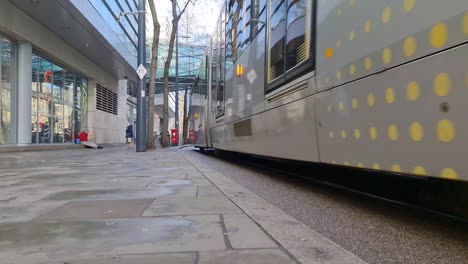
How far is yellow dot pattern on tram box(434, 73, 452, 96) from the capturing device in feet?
9.82

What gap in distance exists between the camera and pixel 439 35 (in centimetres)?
305

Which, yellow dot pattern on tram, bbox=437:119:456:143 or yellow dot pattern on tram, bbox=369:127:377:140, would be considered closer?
yellow dot pattern on tram, bbox=437:119:456:143

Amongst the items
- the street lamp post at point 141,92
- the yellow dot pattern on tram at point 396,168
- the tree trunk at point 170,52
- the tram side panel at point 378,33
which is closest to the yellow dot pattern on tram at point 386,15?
the tram side panel at point 378,33

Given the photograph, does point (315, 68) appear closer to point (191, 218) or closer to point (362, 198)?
point (362, 198)

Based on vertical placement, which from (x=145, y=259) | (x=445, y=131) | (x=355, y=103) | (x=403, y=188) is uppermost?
(x=355, y=103)

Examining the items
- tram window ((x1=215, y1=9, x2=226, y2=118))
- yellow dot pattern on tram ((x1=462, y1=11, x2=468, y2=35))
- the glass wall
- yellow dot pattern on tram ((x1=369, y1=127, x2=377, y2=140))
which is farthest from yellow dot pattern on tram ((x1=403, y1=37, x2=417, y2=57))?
the glass wall

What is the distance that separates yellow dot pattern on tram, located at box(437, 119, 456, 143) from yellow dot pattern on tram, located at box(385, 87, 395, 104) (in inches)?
22.7

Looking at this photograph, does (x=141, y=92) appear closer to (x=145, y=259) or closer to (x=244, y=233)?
(x=244, y=233)

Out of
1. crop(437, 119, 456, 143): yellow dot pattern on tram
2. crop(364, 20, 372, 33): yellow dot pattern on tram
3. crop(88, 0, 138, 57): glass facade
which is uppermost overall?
crop(88, 0, 138, 57): glass facade

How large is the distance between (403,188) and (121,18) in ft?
99.6

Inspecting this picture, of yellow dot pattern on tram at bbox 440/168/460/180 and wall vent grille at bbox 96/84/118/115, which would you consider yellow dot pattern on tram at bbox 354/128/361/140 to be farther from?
wall vent grille at bbox 96/84/118/115

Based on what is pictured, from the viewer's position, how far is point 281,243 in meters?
3.40

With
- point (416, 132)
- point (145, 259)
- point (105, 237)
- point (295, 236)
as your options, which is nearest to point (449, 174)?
point (416, 132)

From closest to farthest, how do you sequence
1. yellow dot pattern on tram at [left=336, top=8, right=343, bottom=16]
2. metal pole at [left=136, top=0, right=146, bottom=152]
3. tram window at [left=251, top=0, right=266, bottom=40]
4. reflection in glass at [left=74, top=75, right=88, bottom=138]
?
yellow dot pattern on tram at [left=336, top=8, right=343, bottom=16], tram window at [left=251, top=0, right=266, bottom=40], metal pole at [left=136, top=0, right=146, bottom=152], reflection in glass at [left=74, top=75, right=88, bottom=138]
